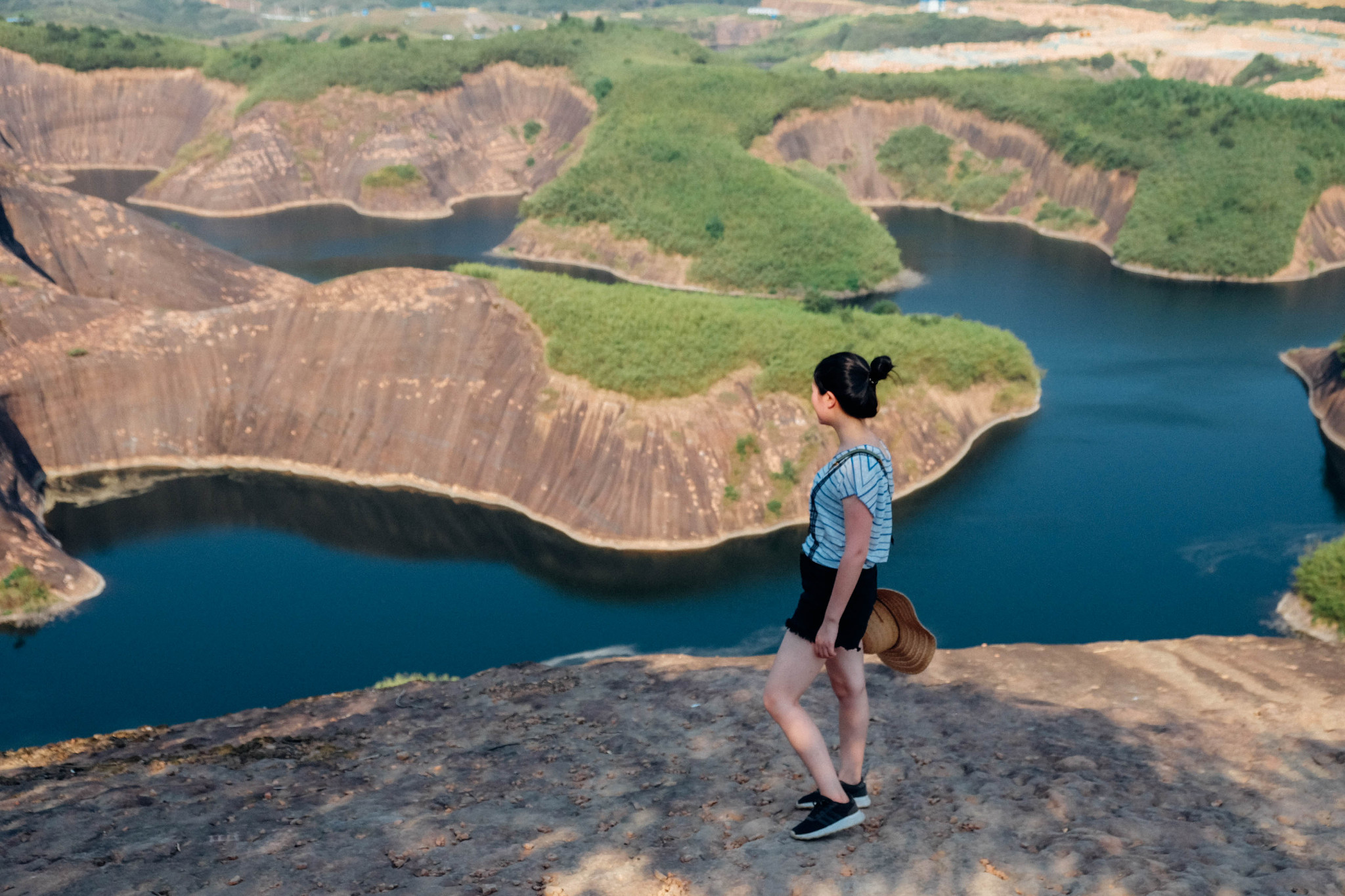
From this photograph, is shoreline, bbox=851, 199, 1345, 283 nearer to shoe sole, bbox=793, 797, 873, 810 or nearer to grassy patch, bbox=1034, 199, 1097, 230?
grassy patch, bbox=1034, 199, 1097, 230

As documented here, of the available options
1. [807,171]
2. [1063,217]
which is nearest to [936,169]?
[1063,217]

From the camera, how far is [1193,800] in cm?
1227

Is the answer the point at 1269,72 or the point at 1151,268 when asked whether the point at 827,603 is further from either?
the point at 1269,72

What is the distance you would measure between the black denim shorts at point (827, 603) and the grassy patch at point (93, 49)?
132 metres

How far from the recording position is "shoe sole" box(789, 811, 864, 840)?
10.5 m

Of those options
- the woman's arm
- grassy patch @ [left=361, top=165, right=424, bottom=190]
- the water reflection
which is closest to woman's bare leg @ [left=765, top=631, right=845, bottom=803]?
the woman's arm

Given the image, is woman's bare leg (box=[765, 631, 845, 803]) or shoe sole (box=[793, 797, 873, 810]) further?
shoe sole (box=[793, 797, 873, 810])

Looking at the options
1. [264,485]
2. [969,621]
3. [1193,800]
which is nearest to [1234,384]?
[969,621]

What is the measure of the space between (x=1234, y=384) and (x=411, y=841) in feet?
192

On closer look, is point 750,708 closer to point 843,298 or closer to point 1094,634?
point 1094,634

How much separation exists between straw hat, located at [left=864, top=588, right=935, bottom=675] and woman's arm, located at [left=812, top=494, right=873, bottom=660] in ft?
A: 3.51

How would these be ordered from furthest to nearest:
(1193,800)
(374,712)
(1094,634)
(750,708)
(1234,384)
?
(1234,384)
(1094,634)
(374,712)
(750,708)
(1193,800)

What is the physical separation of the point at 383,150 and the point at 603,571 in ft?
252

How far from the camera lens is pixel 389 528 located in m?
44.3
